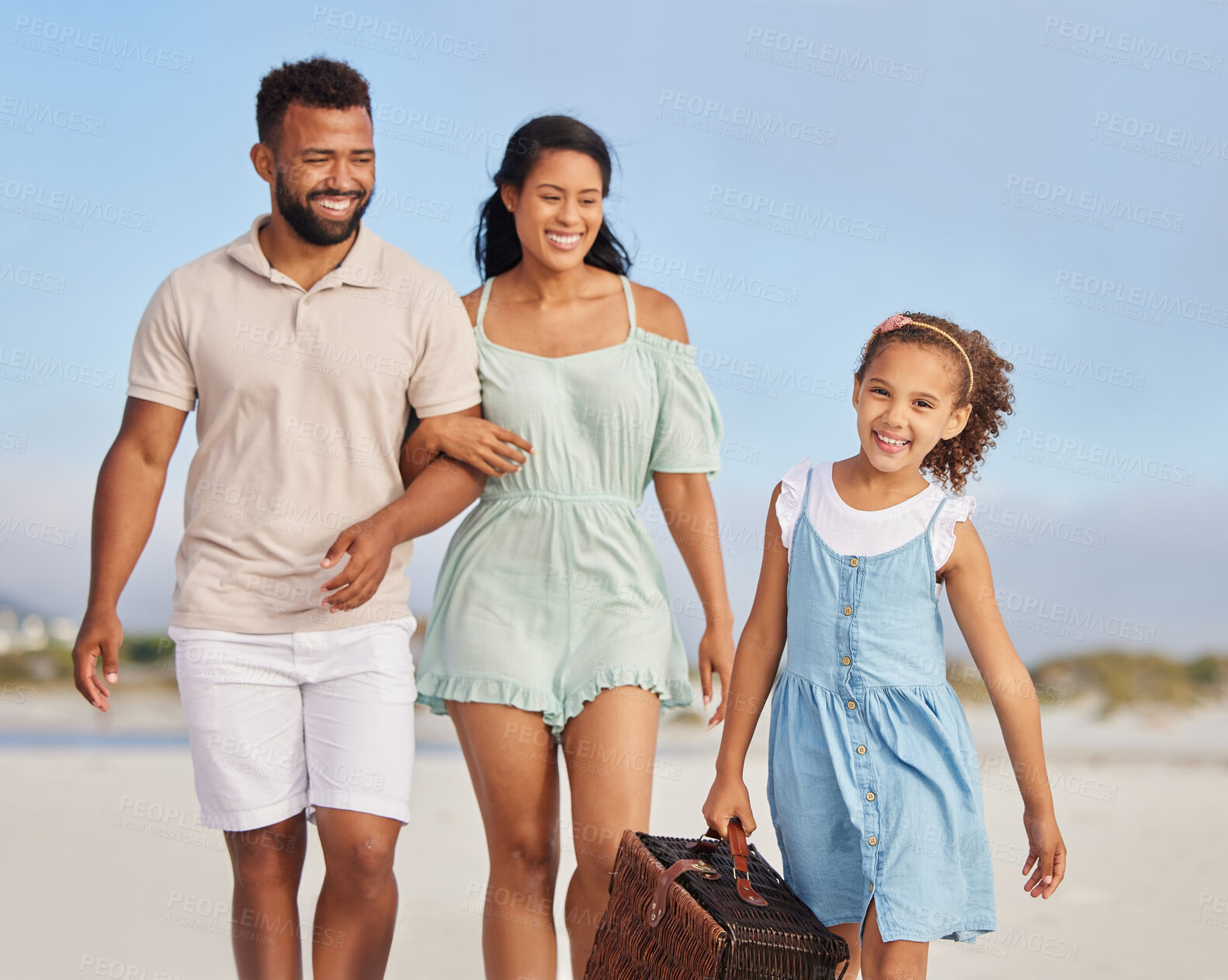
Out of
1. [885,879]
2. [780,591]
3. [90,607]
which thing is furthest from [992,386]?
[90,607]

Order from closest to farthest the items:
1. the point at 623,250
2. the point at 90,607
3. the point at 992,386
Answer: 1. the point at 992,386
2. the point at 90,607
3. the point at 623,250

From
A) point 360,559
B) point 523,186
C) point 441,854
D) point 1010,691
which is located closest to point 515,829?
point 360,559

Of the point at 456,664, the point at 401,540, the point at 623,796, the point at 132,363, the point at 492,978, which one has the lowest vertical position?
the point at 492,978

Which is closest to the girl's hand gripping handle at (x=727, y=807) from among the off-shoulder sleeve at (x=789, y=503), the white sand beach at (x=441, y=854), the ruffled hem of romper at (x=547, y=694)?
the off-shoulder sleeve at (x=789, y=503)

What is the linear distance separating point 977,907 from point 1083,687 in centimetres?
901

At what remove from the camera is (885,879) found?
83.8 inches

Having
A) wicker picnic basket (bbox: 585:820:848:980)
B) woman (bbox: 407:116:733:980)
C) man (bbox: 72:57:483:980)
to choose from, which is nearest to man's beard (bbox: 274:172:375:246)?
man (bbox: 72:57:483:980)

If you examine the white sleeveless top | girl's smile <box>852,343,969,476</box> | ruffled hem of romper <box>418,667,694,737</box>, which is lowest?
ruffled hem of romper <box>418,667,694,737</box>

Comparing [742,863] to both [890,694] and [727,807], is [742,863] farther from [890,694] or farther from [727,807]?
[890,694]

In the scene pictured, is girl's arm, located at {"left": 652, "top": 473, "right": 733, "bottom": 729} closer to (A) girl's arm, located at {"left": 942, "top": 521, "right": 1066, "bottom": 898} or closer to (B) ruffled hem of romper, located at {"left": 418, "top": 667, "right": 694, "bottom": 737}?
(B) ruffled hem of romper, located at {"left": 418, "top": 667, "right": 694, "bottom": 737}

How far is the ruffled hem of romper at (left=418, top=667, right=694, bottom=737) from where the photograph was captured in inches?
111

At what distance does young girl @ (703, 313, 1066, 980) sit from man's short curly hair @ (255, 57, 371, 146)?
123 centimetres

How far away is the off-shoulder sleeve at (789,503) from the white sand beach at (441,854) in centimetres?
260

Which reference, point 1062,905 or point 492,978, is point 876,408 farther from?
point 1062,905
